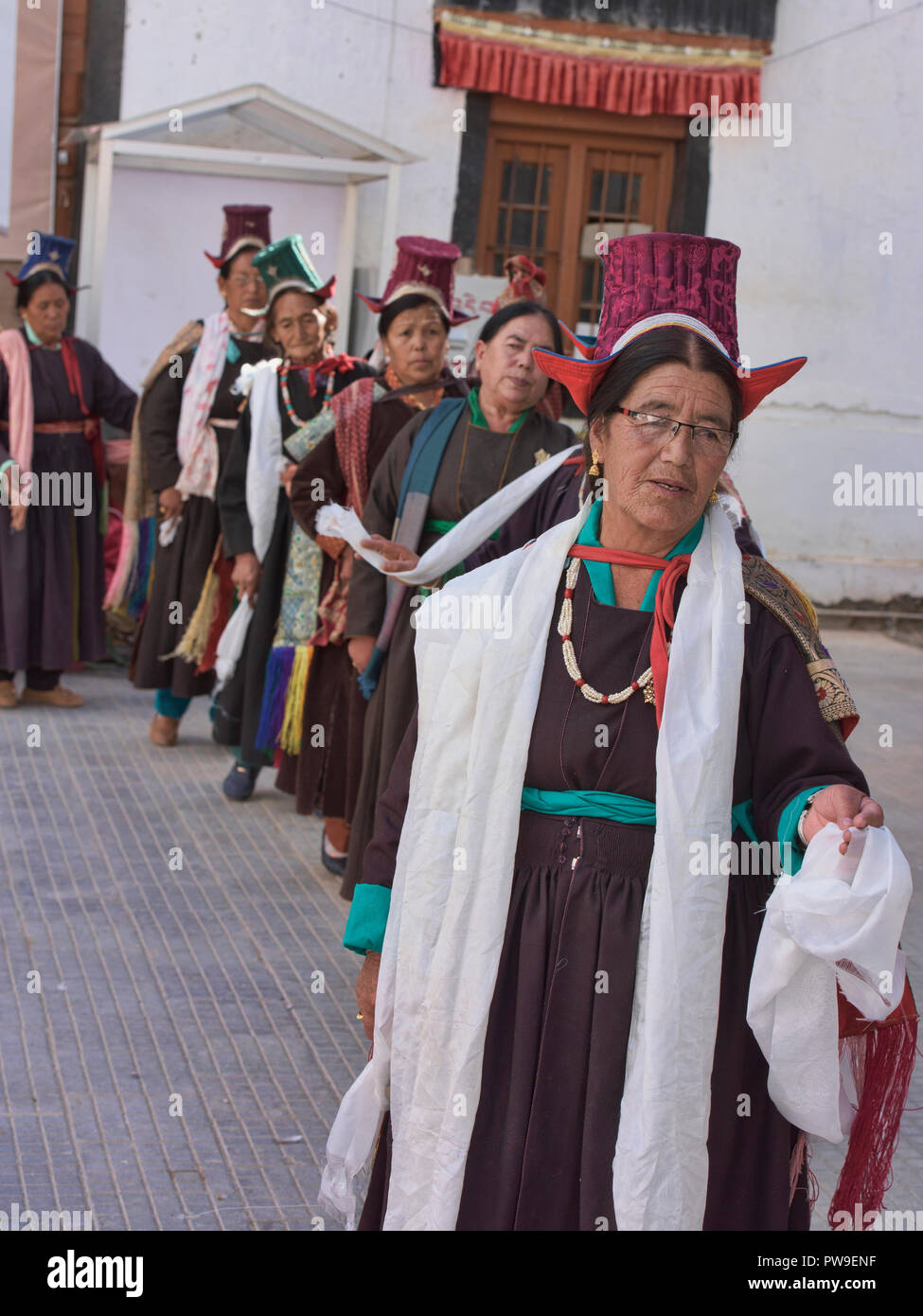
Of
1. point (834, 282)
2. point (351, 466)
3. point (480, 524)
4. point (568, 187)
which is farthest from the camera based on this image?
point (834, 282)

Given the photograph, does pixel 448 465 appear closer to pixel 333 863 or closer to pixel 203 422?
pixel 333 863

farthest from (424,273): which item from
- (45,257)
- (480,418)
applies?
(45,257)

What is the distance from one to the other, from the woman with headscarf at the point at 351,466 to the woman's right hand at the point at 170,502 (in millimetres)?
1720

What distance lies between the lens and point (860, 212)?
12000 mm

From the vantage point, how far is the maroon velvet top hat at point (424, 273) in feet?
18.4

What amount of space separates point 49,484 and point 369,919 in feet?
19.5

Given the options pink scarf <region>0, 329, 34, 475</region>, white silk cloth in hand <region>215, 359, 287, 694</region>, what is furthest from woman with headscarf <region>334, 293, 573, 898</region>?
pink scarf <region>0, 329, 34, 475</region>

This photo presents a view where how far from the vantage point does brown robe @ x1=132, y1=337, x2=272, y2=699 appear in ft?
24.4

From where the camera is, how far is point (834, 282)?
12047mm

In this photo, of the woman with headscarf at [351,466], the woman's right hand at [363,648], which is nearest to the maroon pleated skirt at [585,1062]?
the woman's right hand at [363,648]

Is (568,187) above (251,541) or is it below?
above

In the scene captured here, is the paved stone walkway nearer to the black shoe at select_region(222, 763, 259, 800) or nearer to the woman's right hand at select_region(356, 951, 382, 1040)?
the black shoe at select_region(222, 763, 259, 800)

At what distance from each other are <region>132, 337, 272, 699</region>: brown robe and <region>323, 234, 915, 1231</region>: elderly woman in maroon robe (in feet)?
16.5

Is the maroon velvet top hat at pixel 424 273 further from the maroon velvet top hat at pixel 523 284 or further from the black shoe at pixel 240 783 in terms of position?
the black shoe at pixel 240 783
